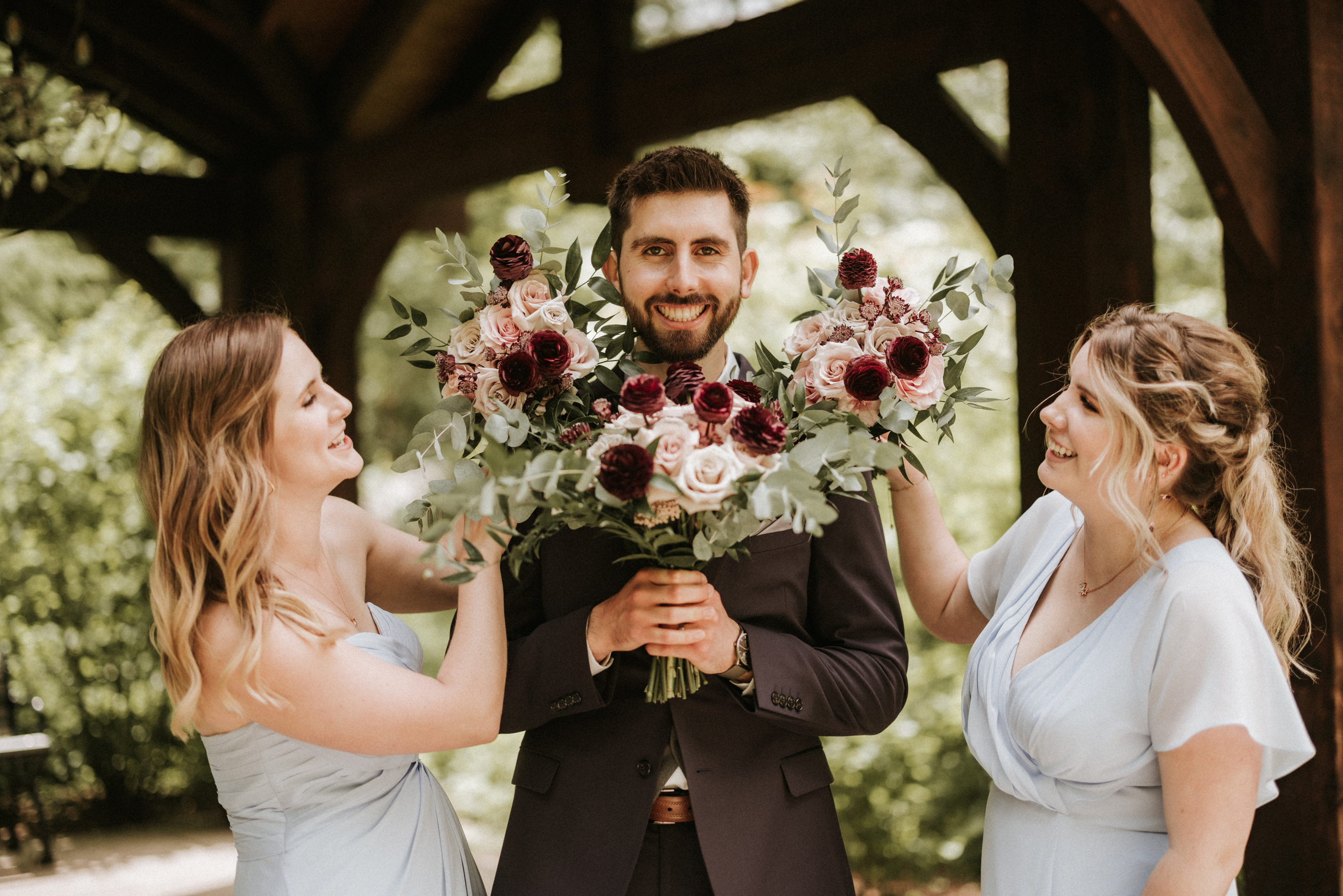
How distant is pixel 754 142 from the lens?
426 inches

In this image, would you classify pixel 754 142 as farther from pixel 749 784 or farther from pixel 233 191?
pixel 749 784

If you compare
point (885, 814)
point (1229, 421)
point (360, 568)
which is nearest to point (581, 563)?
point (360, 568)

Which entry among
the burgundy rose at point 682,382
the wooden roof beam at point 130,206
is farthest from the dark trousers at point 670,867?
the wooden roof beam at point 130,206

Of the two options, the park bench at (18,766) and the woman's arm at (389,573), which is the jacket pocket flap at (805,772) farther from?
the park bench at (18,766)

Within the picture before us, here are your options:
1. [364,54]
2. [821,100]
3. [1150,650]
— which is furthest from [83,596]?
[1150,650]

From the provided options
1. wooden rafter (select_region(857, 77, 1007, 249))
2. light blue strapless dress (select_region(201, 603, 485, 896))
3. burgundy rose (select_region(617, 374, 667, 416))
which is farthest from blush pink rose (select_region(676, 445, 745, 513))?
wooden rafter (select_region(857, 77, 1007, 249))

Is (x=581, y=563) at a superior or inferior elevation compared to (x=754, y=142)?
inferior

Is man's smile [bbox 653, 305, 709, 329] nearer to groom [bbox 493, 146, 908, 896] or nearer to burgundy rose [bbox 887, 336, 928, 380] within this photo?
groom [bbox 493, 146, 908, 896]

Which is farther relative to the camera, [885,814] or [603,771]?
[885,814]

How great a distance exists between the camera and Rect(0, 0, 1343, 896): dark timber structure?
2.90 m

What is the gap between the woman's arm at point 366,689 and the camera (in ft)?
6.39

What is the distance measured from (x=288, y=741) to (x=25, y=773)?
4.67 metres

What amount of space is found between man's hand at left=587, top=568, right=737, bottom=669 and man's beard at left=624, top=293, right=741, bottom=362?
18.2 inches

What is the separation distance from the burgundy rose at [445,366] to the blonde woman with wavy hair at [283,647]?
9.2 inches
